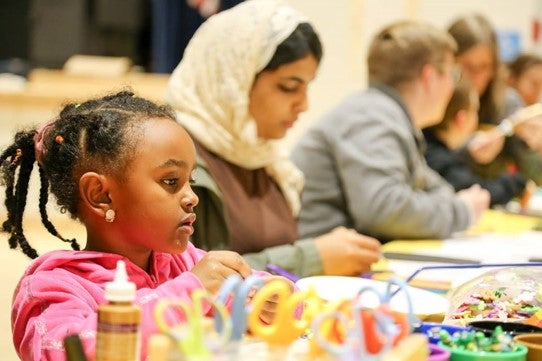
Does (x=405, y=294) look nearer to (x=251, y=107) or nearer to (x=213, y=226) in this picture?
(x=213, y=226)

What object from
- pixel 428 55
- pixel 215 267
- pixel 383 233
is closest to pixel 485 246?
pixel 383 233

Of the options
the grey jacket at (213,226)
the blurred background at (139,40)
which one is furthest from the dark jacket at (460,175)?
the grey jacket at (213,226)

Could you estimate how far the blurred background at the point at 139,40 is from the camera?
5.18 metres

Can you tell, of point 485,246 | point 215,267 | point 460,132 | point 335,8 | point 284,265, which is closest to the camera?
point 215,267

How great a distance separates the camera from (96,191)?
137 centimetres

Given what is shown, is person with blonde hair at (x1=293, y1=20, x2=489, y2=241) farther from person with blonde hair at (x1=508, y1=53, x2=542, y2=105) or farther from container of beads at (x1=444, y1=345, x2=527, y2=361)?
person with blonde hair at (x1=508, y1=53, x2=542, y2=105)

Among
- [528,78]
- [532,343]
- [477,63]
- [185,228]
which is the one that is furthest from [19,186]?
[528,78]

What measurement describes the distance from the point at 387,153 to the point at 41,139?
147 centimetres

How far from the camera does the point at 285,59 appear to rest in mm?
2115

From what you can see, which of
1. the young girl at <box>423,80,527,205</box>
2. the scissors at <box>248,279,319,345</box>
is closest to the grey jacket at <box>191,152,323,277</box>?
the scissors at <box>248,279,319,345</box>

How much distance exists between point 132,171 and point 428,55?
1.85 metres

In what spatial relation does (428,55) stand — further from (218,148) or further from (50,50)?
(50,50)

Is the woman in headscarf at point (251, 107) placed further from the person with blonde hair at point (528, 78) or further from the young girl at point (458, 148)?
the person with blonde hair at point (528, 78)

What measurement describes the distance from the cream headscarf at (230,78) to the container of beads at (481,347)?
3.27 ft
